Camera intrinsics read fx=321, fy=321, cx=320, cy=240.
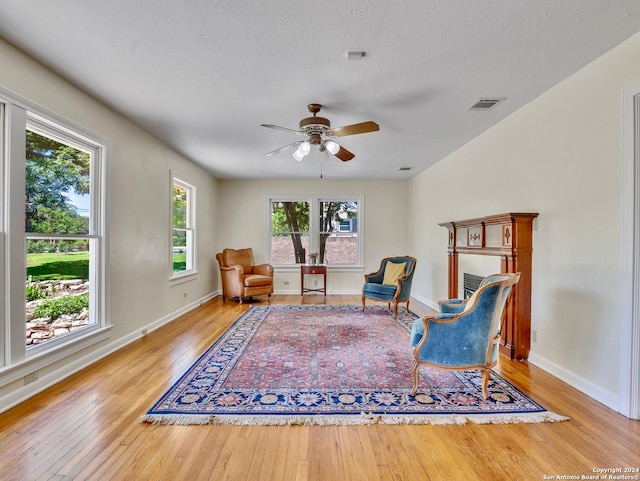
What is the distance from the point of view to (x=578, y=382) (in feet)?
8.21

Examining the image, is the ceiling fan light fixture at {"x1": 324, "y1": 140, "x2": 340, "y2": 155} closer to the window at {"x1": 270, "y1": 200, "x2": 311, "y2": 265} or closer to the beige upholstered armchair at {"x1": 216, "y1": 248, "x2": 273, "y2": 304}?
the beige upholstered armchair at {"x1": 216, "y1": 248, "x2": 273, "y2": 304}

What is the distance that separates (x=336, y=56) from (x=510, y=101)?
73.7 inches

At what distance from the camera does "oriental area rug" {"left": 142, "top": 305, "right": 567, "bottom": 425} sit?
2.10 meters

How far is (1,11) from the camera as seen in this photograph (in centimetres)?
189

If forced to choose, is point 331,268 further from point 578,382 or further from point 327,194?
point 578,382

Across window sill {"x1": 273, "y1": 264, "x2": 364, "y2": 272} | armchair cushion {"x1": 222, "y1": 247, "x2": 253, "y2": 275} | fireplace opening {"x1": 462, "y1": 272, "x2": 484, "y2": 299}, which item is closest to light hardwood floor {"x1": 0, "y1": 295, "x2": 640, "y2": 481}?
fireplace opening {"x1": 462, "y1": 272, "x2": 484, "y2": 299}

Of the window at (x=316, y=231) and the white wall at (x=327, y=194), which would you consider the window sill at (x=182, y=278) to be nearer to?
the white wall at (x=327, y=194)

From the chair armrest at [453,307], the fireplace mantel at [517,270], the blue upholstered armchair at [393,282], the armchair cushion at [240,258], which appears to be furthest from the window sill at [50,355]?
the fireplace mantel at [517,270]

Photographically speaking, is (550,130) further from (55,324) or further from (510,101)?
(55,324)

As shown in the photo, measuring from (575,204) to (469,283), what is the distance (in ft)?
5.74

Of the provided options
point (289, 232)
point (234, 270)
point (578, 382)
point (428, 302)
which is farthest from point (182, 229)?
point (578, 382)

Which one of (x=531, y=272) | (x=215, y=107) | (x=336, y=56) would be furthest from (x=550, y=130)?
(x=215, y=107)

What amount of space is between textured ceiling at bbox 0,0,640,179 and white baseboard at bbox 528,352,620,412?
242 cm

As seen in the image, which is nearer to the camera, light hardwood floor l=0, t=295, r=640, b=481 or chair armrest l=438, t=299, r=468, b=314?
light hardwood floor l=0, t=295, r=640, b=481
